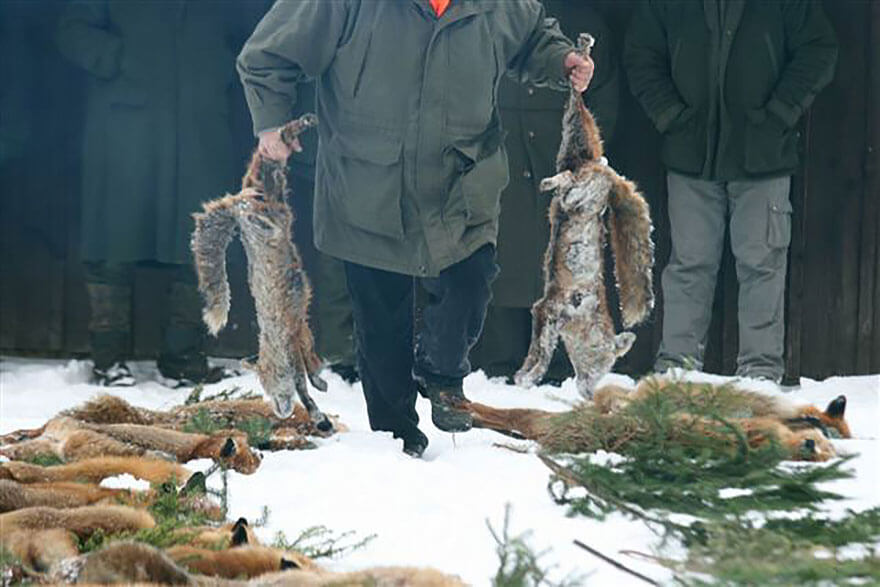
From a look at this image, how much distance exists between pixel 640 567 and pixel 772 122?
4400mm

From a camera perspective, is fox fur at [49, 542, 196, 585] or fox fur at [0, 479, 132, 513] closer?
fox fur at [49, 542, 196, 585]

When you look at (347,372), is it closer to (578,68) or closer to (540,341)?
(540,341)

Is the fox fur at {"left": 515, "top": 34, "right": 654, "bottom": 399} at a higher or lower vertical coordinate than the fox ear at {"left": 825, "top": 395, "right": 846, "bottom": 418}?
higher

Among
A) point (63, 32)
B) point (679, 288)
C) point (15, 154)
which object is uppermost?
point (63, 32)

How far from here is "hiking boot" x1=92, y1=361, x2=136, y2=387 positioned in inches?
322

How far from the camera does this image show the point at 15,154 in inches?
350

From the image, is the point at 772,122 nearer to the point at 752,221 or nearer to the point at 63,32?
the point at 752,221

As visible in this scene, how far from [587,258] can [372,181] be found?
3.01ft

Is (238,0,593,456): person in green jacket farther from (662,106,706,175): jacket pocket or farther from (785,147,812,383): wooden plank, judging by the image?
(785,147,812,383): wooden plank

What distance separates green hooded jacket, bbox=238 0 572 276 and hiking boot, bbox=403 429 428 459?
0.63 m

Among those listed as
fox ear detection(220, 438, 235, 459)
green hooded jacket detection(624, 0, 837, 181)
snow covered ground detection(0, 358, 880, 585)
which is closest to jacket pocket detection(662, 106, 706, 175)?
green hooded jacket detection(624, 0, 837, 181)

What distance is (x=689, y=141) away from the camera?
7.77 m

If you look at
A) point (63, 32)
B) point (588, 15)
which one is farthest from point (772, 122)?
point (63, 32)

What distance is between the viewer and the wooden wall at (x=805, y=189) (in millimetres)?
8391
